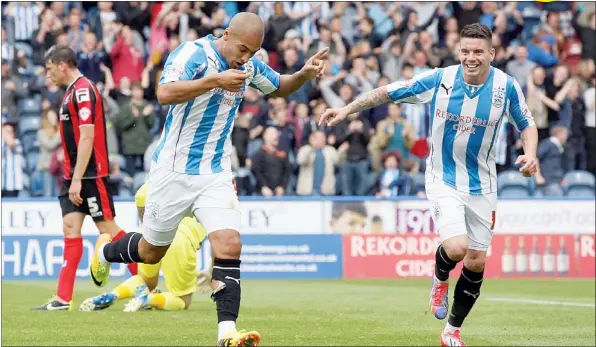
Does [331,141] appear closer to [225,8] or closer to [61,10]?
[225,8]

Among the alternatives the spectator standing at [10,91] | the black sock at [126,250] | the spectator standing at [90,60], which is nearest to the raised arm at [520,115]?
the black sock at [126,250]

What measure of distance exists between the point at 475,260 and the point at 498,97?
4.66 feet

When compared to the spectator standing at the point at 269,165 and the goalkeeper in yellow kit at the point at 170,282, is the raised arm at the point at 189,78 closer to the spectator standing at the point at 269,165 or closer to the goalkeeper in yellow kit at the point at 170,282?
the goalkeeper in yellow kit at the point at 170,282

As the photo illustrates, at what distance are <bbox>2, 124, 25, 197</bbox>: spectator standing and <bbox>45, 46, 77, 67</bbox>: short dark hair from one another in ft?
27.1

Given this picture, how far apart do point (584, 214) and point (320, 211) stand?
4.42 metres

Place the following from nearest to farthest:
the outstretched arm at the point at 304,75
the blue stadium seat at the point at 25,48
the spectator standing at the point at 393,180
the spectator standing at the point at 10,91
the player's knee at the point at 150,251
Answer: the outstretched arm at the point at 304,75 → the player's knee at the point at 150,251 → the spectator standing at the point at 393,180 → the spectator standing at the point at 10,91 → the blue stadium seat at the point at 25,48

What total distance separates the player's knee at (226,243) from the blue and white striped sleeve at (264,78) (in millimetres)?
1345

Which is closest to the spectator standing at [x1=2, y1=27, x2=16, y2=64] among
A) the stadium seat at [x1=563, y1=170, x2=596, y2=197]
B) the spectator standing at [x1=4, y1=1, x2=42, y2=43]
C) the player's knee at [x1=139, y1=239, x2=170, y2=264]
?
the spectator standing at [x1=4, y1=1, x2=42, y2=43]

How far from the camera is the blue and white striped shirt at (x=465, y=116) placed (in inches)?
383

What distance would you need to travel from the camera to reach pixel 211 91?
870cm

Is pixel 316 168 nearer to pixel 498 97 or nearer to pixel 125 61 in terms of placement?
pixel 125 61

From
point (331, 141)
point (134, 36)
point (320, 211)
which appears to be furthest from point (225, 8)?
point (320, 211)

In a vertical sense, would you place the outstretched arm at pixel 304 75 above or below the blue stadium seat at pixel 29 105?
above

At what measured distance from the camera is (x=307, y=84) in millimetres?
22078
